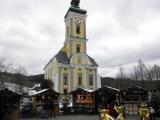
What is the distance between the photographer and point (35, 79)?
273 feet

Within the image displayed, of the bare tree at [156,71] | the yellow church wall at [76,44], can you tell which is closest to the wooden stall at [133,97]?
the yellow church wall at [76,44]

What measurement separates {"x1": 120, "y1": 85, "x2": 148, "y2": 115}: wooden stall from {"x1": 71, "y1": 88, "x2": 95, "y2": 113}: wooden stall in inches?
182

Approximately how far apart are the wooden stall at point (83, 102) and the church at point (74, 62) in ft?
91.2

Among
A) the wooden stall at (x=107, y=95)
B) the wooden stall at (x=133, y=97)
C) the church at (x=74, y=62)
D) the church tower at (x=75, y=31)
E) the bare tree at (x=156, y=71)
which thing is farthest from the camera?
the bare tree at (x=156, y=71)

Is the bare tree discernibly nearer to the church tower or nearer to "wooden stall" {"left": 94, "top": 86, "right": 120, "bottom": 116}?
the church tower

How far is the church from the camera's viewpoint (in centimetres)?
6216

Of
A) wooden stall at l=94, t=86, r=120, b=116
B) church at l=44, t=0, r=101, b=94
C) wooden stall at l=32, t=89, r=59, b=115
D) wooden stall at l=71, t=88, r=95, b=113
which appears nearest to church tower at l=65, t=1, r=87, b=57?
church at l=44, t=0, r=101, b=94

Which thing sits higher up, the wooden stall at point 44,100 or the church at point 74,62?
the church at point 74,62

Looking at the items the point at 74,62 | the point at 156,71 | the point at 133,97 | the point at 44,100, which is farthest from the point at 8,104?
the point at 156,71

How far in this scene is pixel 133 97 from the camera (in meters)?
30.2

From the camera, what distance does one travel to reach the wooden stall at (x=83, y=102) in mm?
33250

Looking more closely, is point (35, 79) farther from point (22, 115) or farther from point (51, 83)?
point (22, 115)

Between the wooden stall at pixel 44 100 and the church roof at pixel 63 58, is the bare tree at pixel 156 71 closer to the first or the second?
the church roof at pixel 63 58

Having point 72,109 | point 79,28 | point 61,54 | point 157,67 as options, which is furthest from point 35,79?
point 72,109
